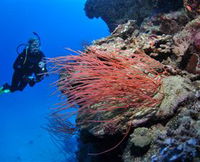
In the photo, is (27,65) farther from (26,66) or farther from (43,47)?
(43,47)

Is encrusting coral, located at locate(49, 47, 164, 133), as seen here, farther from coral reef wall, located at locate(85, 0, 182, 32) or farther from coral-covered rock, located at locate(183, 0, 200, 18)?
coral reef wall, located at locate(85, 0, 182, 32)

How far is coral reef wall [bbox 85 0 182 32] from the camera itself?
7285 millimetres

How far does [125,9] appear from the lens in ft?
32.5

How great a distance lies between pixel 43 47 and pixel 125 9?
118 meters

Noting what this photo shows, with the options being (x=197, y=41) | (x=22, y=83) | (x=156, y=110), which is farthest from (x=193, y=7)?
(x=22, y=83)

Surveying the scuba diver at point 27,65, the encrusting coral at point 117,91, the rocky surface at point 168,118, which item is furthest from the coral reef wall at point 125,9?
the encrusting coral at point 117,91

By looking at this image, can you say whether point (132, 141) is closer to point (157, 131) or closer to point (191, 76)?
point (157, 131)

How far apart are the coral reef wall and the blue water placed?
28.9ft

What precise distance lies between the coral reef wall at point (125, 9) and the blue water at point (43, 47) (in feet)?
28.9

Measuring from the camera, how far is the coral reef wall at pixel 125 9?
7.29 m

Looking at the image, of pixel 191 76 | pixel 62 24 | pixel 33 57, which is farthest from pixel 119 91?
pixel 62 24

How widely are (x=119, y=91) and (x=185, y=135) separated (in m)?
1.03

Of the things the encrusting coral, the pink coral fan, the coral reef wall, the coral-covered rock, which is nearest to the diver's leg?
the coral reef wall

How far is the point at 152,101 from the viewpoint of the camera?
2.84 m
